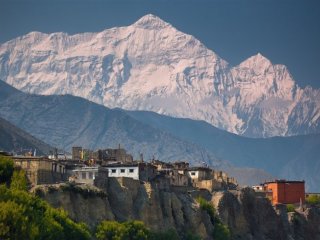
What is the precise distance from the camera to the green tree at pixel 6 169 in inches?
4764

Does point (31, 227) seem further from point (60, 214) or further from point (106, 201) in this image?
point (106, 201)

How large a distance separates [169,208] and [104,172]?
14215mm

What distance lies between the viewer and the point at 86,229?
121688 mm

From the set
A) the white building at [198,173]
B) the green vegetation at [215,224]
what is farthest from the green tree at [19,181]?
the white building at [198,173]

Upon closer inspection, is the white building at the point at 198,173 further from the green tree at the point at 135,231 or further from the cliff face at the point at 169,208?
the green tree at the point at 135,231

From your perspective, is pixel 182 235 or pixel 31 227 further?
pixel 182 235

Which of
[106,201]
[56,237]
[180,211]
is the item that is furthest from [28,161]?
[180,211]

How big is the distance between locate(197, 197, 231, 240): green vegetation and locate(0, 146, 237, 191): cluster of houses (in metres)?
6.13

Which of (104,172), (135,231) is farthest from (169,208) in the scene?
(135,231)

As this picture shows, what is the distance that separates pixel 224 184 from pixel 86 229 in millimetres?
79036

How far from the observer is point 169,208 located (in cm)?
15175

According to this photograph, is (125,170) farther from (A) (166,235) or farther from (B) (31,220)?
(B) (31,220)

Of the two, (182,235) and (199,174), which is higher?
(199,174)

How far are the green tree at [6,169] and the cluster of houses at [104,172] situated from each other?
14.1ft
